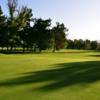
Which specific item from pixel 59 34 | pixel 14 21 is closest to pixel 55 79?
pixel 14 21

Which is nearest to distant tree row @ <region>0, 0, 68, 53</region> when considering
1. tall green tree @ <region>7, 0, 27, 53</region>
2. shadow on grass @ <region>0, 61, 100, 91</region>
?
tall green tree @ <region>7, 0, 27, 53</region>

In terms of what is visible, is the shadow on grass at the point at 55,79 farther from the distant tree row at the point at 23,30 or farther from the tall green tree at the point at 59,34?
the tall green tree at the point at 59,34

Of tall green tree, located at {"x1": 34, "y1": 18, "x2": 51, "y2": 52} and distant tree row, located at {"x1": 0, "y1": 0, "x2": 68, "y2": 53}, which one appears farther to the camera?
tall green tree, located at {"x1": 34, "y1": 18, "x2": 51, "y2": 52}

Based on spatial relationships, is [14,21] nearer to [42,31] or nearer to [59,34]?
[42,31]

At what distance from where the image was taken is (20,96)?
412 cm

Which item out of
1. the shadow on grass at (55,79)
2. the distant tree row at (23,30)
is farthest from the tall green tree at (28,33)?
the shadow on grass at (55,79)

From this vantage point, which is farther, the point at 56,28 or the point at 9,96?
the point at 56,28

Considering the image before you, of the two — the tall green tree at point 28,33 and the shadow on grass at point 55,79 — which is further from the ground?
the tall green tree at point 28,33

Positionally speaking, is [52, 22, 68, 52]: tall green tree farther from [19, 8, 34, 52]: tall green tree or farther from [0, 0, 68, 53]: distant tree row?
[19, 8, 34, 52]: tall green tree

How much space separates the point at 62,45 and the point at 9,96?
5712cm

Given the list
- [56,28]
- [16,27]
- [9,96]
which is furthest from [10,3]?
[9,96]

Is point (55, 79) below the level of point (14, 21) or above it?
below

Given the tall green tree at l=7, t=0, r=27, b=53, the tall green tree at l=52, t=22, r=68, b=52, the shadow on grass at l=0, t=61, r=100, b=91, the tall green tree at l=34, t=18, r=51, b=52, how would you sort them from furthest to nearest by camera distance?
the tall green tree at l=52, t=22, r=68, b=52
the tall green tree at l=34, t=18, r=51, b=52
the tall green tree at l=7, t=0, r=27, b=53
the shadow on grass at l=0, t=61, r=100, b=91

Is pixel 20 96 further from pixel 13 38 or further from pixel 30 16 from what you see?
pixel 30 16
